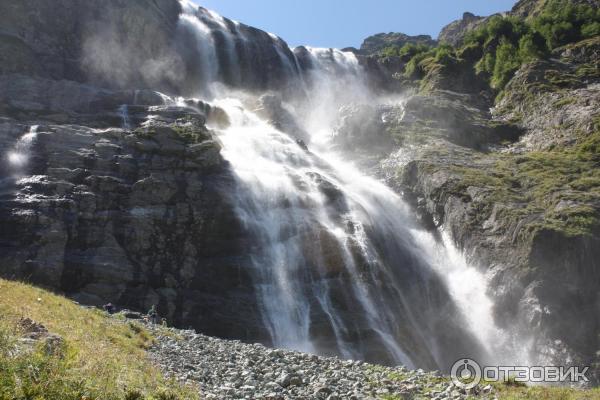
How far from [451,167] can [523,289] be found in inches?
571

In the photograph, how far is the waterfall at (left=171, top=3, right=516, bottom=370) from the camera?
29.0m

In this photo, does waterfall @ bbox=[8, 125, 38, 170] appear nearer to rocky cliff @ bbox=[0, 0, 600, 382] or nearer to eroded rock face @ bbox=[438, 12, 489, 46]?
rocky cliff @ bbox=[0, 0, 600, 382]

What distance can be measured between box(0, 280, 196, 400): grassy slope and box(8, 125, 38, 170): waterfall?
19067mm

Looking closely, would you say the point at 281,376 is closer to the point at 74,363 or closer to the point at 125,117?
the point at 74,363

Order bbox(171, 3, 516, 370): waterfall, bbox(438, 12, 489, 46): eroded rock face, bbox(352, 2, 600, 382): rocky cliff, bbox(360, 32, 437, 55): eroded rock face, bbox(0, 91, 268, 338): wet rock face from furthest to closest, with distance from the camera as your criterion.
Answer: bbox(360, 32, 437, 55): eroded rock face → bbox(438, 12, 489, 46): eroded rock face → bbox(352, 2, 600, 382): rocky cliff → bbox(0, 91, 268, 338): wet rock face → bbox(171, 3, 516, 370): waterfall

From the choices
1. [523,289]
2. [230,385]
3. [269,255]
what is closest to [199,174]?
[269,255]

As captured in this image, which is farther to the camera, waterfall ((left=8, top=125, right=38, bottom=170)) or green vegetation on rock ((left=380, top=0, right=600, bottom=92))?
green vegetation on rock ((left=380, top=0, right=600, bottom=92))

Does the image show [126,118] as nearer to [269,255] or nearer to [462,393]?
[269,255]

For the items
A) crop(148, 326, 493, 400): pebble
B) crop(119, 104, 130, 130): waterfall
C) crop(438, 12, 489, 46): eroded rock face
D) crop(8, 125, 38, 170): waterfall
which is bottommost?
crop(148, 326, 493, 400): pebble

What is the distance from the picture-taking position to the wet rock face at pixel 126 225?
29125 millimetres

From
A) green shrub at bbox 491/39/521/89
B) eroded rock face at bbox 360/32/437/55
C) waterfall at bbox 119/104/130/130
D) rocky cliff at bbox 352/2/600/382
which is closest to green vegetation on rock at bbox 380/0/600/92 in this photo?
green shrub at bbox 491/39/521/89

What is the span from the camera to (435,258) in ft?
125

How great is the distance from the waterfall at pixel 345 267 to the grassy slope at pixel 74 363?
1407cm

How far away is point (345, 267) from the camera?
32312mm
